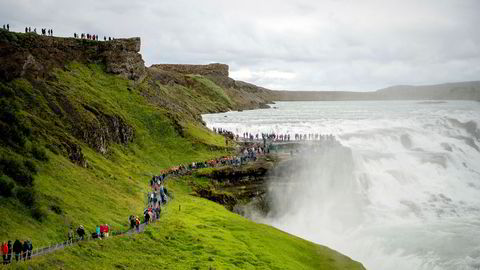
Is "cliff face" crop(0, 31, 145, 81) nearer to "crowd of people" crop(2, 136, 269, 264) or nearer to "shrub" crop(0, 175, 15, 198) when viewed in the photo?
"crowd of people" crop(2, 136, 269, 264)

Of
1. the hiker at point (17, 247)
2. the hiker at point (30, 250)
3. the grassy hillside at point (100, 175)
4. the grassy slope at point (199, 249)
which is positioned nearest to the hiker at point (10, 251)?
the hiker at point (17, 247)

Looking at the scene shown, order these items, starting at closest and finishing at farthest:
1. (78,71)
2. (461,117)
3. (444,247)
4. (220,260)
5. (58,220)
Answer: (58,220) < (220,260) < (444,247) < (78,71) < (461,117)

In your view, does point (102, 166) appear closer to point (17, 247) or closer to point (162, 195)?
point (162, 195)

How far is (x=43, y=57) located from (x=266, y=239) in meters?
38.8

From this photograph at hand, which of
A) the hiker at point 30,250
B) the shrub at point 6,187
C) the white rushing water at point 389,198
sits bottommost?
the white rushing water at point 389,198

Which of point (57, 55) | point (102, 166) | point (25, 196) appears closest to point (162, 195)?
point (102, 166)

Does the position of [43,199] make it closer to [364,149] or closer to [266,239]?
[266,239]

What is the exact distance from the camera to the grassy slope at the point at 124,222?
1326 inches

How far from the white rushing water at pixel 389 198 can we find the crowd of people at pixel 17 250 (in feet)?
110

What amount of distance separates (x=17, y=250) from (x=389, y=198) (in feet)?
190

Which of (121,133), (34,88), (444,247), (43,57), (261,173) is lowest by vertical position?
(444,247)

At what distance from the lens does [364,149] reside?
91.9m

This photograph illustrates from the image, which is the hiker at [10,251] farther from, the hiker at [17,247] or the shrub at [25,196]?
the shrub at [25,196]

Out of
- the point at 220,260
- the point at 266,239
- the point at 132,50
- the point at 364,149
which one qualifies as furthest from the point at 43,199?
the point at 364,149
